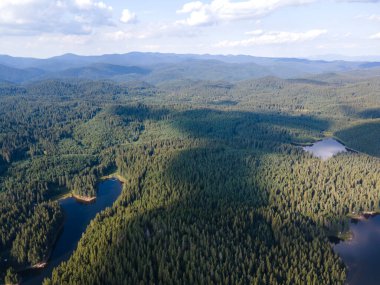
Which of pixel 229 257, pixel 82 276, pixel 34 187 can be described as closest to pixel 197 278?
pixel 229 257

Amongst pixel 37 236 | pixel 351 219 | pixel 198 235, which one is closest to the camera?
pixel 198 235

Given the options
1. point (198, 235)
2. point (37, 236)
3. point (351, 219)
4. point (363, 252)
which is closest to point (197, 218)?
point (198, 235)

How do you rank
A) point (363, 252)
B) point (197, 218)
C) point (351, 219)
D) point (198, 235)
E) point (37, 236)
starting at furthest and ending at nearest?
point (351, 219) < point (363, 252) < point (197, 218) < point (37, 236) < point (198, 235)

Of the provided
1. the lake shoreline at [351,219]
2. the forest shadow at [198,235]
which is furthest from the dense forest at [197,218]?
the lake shoreline at [351,219]

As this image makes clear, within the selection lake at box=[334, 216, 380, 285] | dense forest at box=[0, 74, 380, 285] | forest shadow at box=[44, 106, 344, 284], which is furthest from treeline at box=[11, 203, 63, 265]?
lake at box=[334, 216, 380, 285]

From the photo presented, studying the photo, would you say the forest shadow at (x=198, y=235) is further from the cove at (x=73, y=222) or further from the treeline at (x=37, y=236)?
the treeline at (x=37, y=236)

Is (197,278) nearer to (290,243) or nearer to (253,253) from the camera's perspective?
(253,253)

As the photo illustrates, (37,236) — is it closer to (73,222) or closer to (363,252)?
(73,222)
